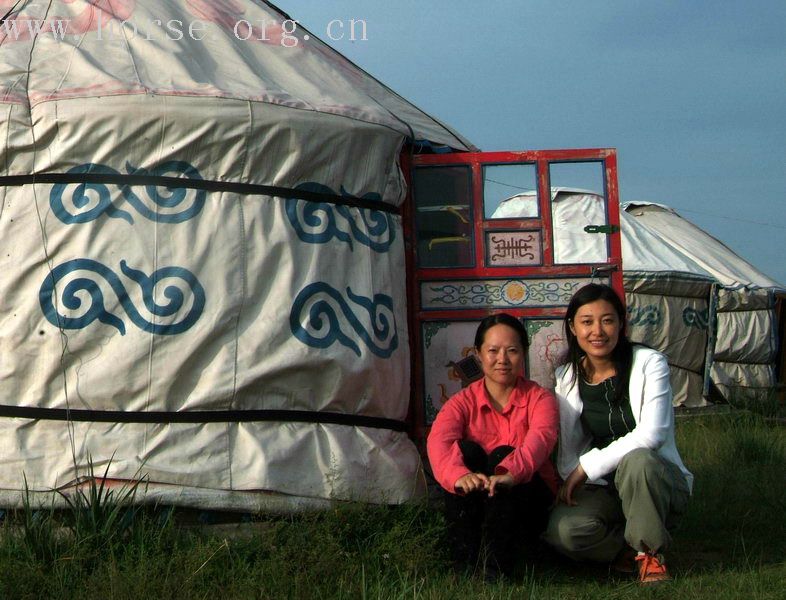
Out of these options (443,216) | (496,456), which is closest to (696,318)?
(443,216)

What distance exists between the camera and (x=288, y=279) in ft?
11.8

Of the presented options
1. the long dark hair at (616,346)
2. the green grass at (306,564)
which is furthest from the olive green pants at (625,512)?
the long dark hair at (616,346)

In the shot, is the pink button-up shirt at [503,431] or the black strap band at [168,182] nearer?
the pink button-up shirt at [503,431]

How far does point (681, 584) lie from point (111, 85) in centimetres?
226

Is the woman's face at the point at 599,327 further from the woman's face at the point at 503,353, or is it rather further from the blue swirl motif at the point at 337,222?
the blue swirl motif at the point at 337,222

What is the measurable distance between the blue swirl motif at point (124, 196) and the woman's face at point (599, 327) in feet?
4.09

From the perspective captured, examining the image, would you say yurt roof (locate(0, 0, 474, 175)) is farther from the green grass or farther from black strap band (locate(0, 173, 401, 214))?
the green grass

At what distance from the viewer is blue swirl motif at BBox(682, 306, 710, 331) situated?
866 centimetres

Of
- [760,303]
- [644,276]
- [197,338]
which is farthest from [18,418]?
[760,303]

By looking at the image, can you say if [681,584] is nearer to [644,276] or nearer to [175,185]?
[175,185]

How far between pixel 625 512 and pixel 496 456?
0.40 m

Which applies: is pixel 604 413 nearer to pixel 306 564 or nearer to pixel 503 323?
pixel 503 323

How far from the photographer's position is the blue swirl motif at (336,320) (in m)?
3.59

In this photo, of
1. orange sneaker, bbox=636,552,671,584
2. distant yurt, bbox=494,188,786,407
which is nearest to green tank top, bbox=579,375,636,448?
orange sneaker, bbox=636,552,671,584
